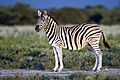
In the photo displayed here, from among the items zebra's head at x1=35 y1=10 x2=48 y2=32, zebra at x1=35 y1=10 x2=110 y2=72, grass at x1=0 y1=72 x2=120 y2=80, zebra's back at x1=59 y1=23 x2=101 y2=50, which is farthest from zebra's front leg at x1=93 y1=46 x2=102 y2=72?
grass at x1=0 y1=72 x2=120 y2=80

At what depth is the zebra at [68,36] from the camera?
1680 cm

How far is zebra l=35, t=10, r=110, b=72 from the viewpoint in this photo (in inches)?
661

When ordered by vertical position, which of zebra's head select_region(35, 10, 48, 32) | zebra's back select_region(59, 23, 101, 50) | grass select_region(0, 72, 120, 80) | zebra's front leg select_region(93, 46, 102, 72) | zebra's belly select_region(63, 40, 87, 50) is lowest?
grass select_region(0, 72, 120, 80)

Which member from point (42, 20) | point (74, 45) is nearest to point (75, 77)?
point (74, 45)

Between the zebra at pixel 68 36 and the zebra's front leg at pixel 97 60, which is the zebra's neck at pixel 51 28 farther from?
the zebra's front leg at pixel 97 60

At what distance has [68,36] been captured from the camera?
17.2 m

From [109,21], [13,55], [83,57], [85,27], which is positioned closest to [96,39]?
[85,27]

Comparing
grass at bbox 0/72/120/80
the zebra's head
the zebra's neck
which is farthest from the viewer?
the zebra's neck

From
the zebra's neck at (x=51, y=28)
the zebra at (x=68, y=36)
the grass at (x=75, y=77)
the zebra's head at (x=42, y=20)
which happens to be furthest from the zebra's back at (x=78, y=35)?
the grass at (x=75, y=77)

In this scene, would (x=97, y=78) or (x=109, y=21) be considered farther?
(x=109, y=21)

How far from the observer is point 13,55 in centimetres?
1994

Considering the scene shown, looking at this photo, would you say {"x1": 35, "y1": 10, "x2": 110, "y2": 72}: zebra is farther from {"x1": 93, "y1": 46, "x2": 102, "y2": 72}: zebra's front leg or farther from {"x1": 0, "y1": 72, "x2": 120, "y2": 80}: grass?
{"x1": 0, "y1": 72, "x2": 120, "y2": 80}: grass

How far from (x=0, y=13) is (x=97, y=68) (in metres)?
59.2

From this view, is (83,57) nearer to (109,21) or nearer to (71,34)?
(71,34)
